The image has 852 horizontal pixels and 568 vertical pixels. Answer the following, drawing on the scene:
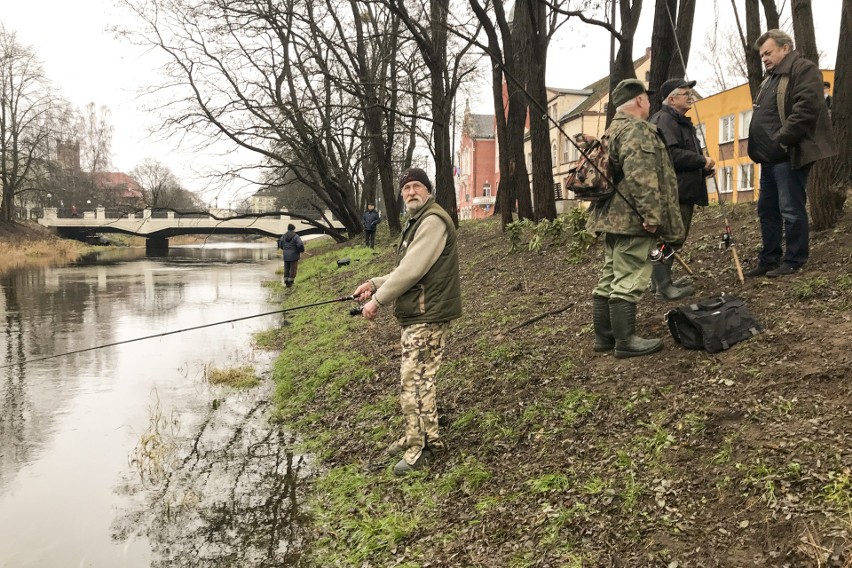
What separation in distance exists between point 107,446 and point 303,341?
15.5 feet

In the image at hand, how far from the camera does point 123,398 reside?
8.18 m

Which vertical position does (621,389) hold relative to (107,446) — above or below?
above

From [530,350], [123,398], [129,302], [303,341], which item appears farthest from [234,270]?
[530,350]

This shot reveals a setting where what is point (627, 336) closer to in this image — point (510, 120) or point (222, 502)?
point (222, 502)

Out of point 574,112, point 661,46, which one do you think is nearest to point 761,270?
point 661,46

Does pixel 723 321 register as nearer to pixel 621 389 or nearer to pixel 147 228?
pixel 621 389

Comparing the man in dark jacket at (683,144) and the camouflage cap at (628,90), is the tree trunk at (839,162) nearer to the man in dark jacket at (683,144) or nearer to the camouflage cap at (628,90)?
the man in dark jacket at (683,144)

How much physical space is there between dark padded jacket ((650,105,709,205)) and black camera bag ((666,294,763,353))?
1.30m

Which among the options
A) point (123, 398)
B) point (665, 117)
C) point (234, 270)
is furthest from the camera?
point (234, 270)

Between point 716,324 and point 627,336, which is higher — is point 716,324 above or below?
above

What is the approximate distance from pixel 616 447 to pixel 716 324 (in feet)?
4.29

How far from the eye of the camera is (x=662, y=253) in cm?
579

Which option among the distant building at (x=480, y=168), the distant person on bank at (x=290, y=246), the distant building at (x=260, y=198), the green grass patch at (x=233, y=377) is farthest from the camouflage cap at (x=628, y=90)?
the distant building at (x=480, y=168)

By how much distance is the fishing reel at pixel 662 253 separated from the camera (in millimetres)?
5680
